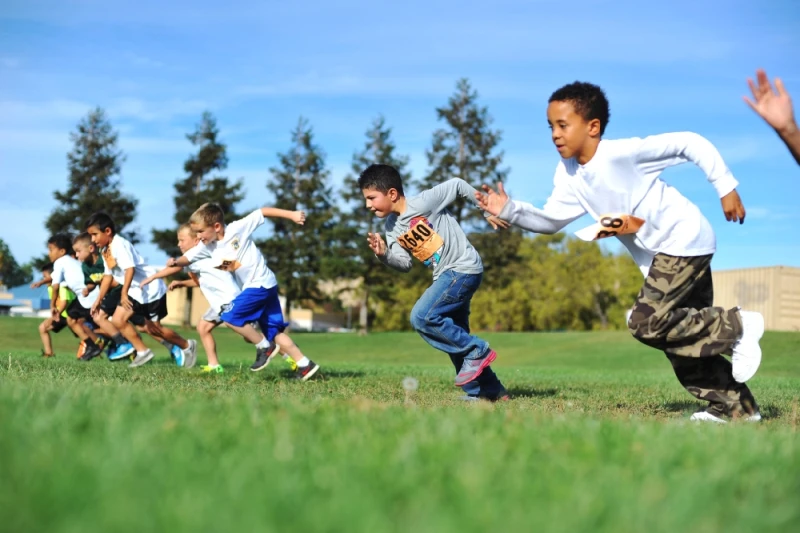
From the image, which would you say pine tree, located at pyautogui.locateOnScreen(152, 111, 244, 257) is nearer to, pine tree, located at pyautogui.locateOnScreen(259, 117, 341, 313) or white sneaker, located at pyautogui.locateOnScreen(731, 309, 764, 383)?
pine tree, located at pyautogui.locateOnScreen(259, 117, 341, 313)

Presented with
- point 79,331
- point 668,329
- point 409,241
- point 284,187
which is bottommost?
point 79,331

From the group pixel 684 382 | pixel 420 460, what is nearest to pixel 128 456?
pixel 420 460

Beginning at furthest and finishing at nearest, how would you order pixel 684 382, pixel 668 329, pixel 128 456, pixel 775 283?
pixel 775 283, pixel 684 382, pixel 668 329, pixel 128 456

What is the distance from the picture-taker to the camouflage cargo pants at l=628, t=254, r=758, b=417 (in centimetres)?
587

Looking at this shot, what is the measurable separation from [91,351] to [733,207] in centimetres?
1297

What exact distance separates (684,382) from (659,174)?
5.49ft

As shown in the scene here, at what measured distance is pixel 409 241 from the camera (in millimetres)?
7859

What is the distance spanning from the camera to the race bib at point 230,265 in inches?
409

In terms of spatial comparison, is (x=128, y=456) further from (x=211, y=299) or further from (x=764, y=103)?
(x=211, y=299)

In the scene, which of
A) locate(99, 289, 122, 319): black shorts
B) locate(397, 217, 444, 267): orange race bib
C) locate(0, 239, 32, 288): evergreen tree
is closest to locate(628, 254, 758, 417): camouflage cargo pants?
locate(397, 217, 444, 267): orange race bib

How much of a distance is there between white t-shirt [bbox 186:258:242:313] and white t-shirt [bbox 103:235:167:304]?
182 cm

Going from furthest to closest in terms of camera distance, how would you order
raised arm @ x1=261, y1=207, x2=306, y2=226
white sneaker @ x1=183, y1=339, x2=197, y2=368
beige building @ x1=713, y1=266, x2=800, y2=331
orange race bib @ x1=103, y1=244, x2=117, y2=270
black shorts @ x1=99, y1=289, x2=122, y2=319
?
1. beige building @ x1=713, y1=266, x2=800, y2=331
2. black shorts @ x1=99, y1=289, x2=122, y2=319
3. white sneaker @ x1=183, y1=339, x2=197, y2=368
4. orange race bib @ x1=103, y1=244, x2=117, y2=270
5. raised arm @ x1=261, y1=207, x2=306, y2=226

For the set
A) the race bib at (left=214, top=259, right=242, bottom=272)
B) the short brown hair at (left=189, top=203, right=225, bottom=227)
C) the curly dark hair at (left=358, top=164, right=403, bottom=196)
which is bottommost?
the race bib at (left=214, top=259, right=242, bottom=272)

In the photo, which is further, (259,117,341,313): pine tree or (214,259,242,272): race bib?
(259,117,341,313): pine tree
